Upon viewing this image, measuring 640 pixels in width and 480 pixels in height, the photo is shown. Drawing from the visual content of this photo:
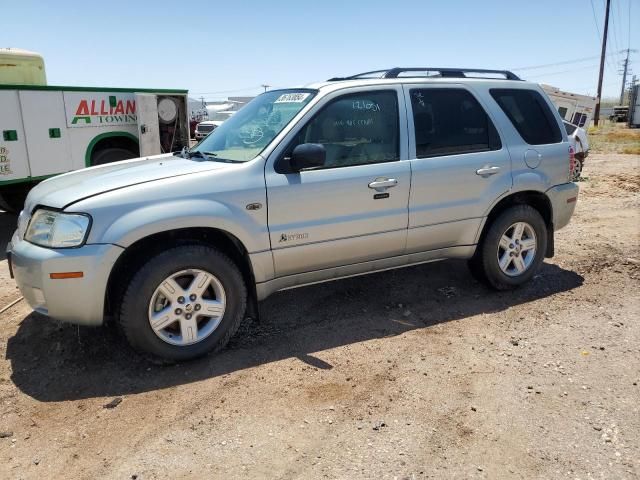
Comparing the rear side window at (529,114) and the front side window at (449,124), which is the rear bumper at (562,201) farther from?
the front side window at (449,124)

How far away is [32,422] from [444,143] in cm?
356

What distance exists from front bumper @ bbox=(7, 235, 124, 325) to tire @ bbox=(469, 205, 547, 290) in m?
3.14

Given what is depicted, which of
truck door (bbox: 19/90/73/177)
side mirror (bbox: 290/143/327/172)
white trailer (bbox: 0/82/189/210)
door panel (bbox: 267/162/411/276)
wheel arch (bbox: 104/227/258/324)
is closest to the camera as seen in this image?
wheel arch (bbox: 104/227/258/324)

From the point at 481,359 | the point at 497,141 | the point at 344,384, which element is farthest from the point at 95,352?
the point at 497,141

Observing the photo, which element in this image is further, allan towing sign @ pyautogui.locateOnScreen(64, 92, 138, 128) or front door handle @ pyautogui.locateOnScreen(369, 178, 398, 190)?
allan towing sign @ pyautogui.locateOnScreen(64, 92, 138, 128)

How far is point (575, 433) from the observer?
2.87 m

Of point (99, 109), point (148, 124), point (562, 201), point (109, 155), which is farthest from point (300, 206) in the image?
point (148, 124)

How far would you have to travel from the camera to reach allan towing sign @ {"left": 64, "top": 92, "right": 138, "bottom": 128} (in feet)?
28.1

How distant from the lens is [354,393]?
3.29 metres

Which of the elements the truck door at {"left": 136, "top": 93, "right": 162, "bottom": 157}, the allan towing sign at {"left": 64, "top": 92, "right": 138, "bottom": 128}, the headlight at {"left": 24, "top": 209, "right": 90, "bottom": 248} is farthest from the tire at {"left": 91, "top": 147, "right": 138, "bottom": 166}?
the headlight at {"left": 24, "top": 209, "right": 90, "bottom": 248}

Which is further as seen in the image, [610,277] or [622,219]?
[622,219]

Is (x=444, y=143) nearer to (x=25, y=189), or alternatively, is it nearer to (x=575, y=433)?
(x=575, y=433)

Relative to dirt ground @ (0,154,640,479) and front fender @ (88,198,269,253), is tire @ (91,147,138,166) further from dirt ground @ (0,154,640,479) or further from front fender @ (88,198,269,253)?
front fender @ (88,198,269,253)

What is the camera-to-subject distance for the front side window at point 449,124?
4.31 metres
